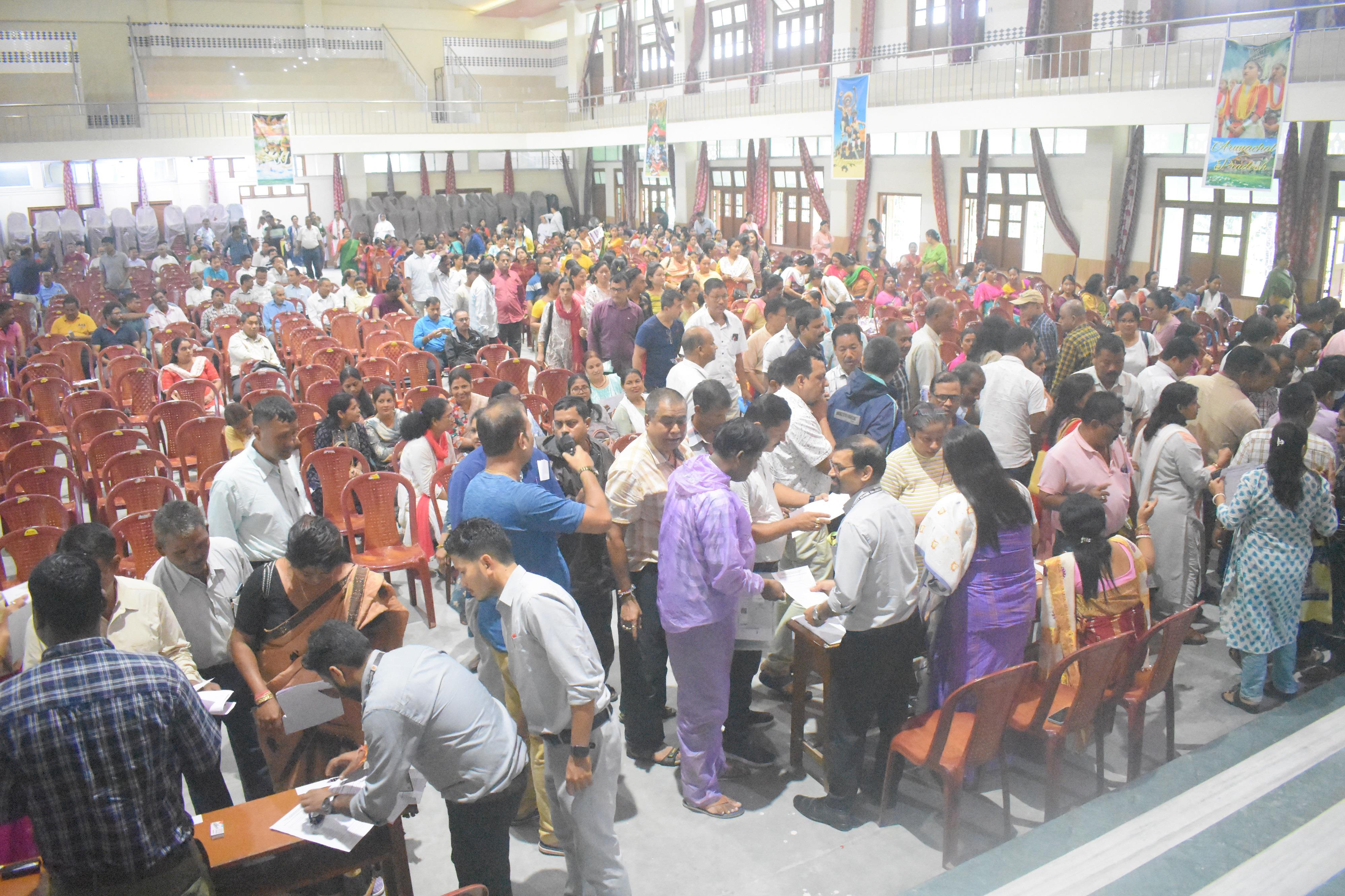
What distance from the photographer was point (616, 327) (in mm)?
7617

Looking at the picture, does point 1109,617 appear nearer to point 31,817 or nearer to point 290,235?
point 31,817

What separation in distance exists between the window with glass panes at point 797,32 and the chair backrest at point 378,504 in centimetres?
1735

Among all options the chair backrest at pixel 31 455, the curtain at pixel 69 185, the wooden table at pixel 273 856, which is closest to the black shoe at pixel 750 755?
the wooden table at pixel 273 856

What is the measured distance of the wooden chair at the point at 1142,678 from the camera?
3.35m

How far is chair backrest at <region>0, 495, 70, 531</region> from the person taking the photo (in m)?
4.82

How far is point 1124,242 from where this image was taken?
1414 cm

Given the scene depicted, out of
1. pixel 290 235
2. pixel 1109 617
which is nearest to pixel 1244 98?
pixel 1109 617

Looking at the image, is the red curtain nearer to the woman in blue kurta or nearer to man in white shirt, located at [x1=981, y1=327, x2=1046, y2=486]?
man in white shirt, located at [x1=981, y1=327, x2=1046, y2=486]

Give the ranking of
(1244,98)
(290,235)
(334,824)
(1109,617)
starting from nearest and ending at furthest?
(334,824) < (1109,617) < (1244,98) < (290,235)

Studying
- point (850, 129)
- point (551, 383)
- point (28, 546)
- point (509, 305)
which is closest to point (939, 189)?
point (850, 129)

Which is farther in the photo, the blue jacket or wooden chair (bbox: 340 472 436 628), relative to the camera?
wooden chair (bbox: 340 472 436 628)

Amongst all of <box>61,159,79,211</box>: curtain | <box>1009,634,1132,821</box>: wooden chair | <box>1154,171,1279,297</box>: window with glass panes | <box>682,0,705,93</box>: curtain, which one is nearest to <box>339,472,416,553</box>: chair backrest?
<box>1009,634,1132,821</box>: wooden chair

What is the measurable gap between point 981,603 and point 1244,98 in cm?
676

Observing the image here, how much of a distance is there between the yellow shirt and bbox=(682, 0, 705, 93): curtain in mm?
16657
